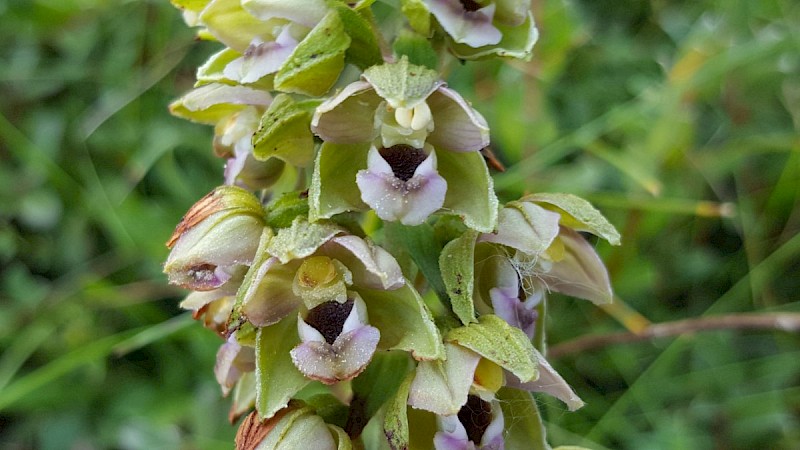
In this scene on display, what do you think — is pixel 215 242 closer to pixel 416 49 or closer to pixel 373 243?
pixel 373 243

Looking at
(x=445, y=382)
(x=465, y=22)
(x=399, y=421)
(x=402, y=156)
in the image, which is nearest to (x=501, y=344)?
(x=445, y=382)

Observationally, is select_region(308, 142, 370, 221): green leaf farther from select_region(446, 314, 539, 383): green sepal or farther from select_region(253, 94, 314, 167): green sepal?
select_region(446, 314, 539, 383): green sepal

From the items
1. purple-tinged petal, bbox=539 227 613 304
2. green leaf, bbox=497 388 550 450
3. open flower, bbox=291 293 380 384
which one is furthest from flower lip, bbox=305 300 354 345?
purple-tinged petal, bbox=539 227 613 304

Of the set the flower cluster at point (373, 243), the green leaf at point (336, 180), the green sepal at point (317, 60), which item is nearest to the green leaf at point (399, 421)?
the flower cluster at point (373, 243)

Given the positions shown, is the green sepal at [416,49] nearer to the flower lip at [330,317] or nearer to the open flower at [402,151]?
the open flower at [402,151]

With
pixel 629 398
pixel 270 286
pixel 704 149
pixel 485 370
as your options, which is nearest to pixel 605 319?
pixel 629 398
